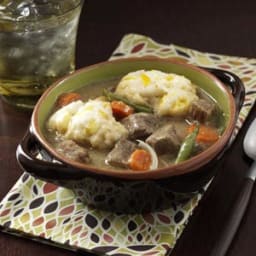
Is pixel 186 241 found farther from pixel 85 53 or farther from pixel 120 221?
pixel 85 53

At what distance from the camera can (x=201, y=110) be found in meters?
1.43

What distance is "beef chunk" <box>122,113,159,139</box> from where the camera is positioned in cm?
137

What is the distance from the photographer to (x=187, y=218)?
1.33 metres

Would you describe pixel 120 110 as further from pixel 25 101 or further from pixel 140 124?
pixel 25 101

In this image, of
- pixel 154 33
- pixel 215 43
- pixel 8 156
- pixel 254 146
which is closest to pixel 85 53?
pixel 154 33

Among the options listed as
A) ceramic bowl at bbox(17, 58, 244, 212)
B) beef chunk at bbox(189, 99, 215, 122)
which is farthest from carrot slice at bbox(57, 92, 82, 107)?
beef chunk at bbox(189, 99, 215, 122)

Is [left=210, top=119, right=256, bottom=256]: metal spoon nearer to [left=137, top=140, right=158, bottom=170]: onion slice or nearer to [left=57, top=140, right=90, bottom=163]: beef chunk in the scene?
[left=137, top=140, right=158, bottom=170]: onion slice

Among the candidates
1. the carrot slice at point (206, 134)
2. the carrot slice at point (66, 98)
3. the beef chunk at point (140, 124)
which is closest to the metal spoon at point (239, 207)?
the carrot slice at point (206, 134)

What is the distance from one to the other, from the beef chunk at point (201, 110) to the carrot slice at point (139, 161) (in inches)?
7.4

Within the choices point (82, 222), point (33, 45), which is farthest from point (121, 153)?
point (33, 45)

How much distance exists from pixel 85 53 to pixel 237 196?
80cm

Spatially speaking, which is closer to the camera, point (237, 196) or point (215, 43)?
point (237, 196)

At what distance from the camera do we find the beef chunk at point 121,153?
130cm

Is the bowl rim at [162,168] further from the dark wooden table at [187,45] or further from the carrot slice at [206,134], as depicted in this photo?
the dark wooden table at [187,45]
